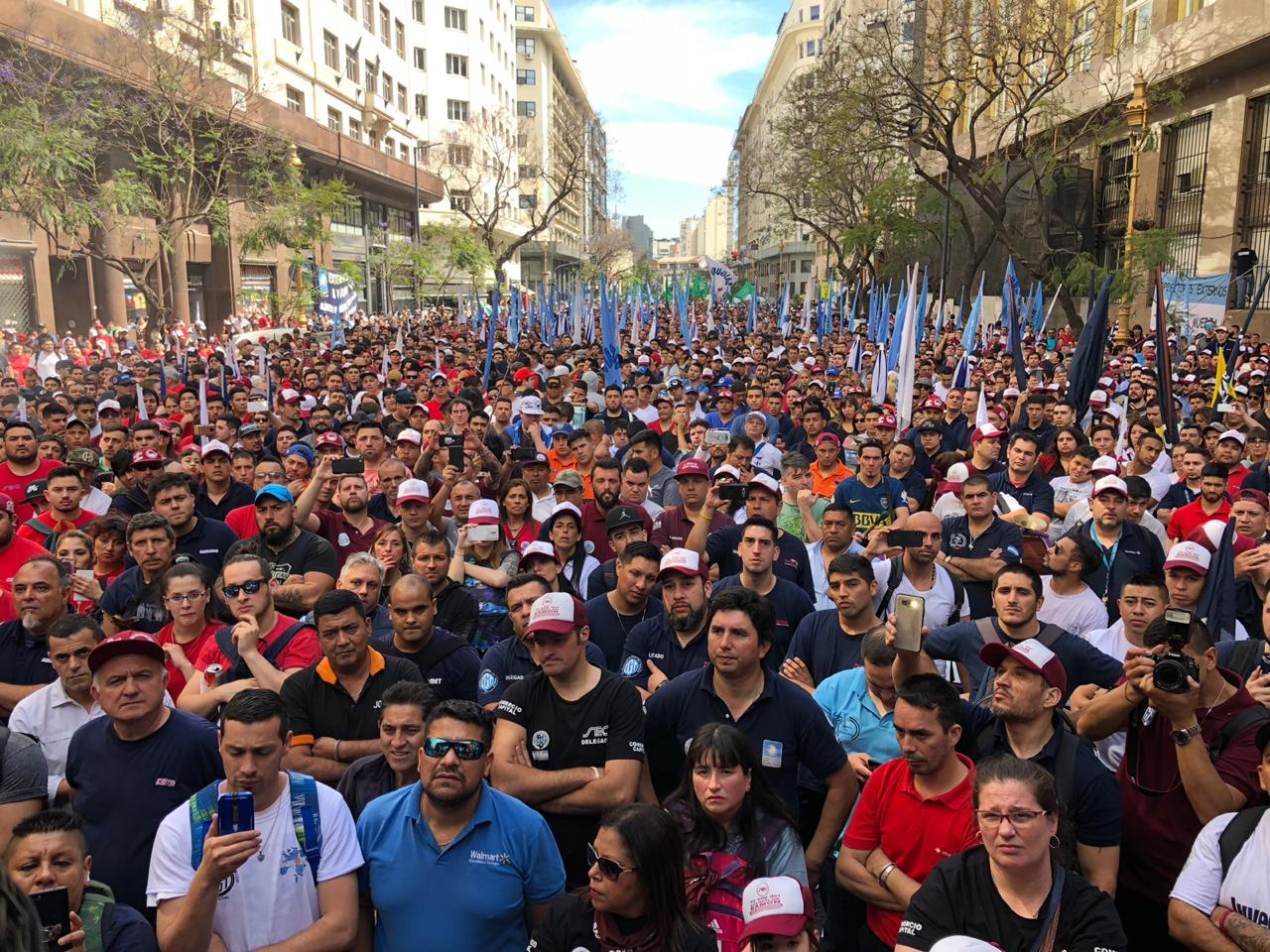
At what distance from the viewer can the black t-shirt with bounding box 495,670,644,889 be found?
13.6ft

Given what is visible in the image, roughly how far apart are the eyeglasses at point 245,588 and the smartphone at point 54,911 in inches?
87.8

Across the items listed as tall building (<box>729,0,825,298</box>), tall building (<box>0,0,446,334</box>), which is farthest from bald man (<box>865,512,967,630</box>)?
tall building (<box>729,0,825,298</box>)

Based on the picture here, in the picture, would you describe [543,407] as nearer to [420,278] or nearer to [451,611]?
[451,611]

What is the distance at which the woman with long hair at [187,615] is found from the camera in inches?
200

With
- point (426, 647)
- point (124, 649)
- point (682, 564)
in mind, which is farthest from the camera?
point (682, 564)

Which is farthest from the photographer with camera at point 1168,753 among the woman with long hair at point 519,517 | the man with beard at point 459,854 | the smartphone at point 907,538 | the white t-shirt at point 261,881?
the woman with long hair at point 519,517

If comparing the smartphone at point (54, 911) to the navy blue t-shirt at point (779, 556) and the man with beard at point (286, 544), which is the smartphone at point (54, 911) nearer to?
the man with beard at point (286, 544)

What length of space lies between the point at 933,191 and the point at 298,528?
35116mm

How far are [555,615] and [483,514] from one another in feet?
8.26

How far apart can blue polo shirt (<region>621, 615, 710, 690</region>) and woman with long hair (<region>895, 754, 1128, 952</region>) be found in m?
1.98

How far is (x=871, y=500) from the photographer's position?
823 centimetres

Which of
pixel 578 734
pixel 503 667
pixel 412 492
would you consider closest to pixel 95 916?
pixel 578 734

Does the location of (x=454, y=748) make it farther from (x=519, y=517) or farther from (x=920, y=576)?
(x=519, y=517)

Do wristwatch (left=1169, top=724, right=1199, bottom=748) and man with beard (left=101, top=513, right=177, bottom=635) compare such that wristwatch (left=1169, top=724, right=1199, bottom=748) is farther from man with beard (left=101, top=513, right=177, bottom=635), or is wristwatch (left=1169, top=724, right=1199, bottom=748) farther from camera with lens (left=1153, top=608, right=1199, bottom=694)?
man with beard (left=101, top=513, right=177, bottom=635)
